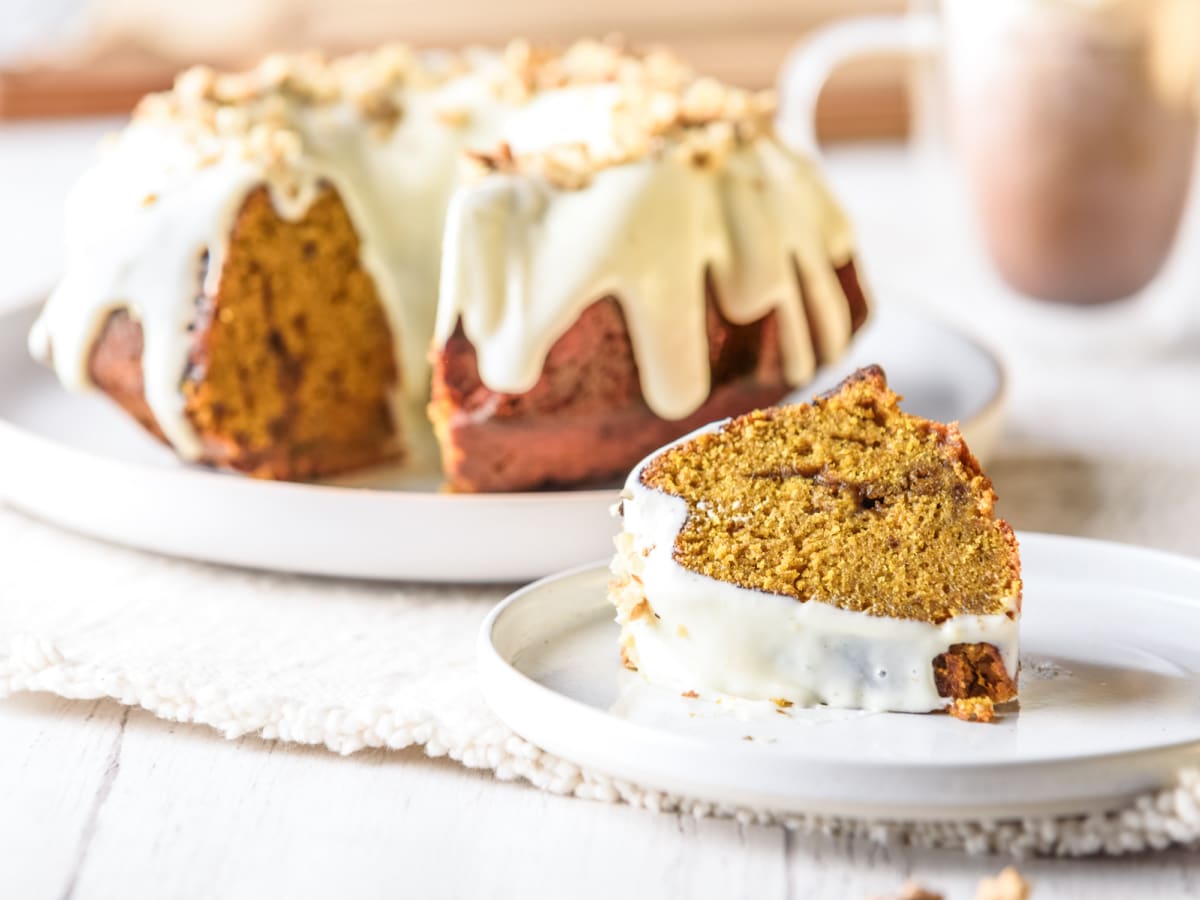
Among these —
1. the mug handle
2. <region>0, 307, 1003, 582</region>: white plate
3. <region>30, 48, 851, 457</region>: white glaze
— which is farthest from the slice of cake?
the mug handle

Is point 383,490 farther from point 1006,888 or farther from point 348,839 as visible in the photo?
point 1006,888

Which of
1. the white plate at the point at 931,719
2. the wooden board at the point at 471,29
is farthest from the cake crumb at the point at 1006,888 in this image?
the wooden board at the point at 471,29

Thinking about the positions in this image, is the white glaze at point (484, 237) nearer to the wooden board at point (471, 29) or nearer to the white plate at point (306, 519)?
the white plate at point (306, 519)

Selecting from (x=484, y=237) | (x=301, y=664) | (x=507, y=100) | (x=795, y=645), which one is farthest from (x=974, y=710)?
(x=507, y=100)

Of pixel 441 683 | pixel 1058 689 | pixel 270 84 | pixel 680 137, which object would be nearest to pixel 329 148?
pixel 270 84

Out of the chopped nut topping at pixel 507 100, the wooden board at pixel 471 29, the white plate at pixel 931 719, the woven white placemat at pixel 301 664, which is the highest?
the chopped nut topping at pixel 507 100
